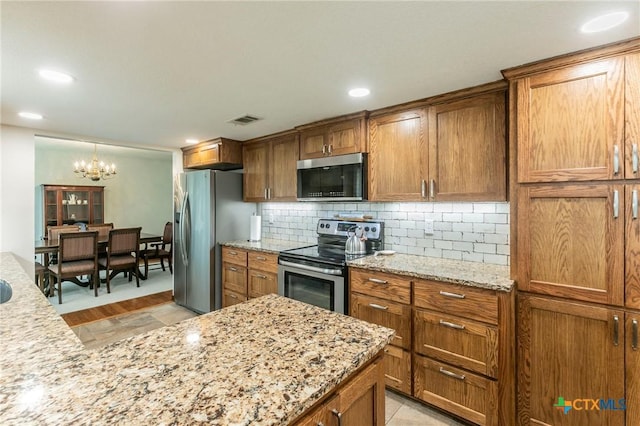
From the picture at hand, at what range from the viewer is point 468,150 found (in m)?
2.21

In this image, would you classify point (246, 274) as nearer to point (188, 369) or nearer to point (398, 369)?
point (398, 369)

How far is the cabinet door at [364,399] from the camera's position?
918 mm

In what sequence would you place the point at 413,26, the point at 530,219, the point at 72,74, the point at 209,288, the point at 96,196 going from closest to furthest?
the point at 413,26, the point at 530,219, the point at 72,74, the point at 209,288, the point at 96,196

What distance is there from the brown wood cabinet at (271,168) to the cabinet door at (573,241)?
2203 millimetres

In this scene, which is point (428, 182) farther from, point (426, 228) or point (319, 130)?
point (319, 130)

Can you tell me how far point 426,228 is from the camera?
2682mm

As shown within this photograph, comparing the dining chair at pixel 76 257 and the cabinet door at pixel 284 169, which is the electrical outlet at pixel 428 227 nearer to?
the cabinet door at pixel 284 169

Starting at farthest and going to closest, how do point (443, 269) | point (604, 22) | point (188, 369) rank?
point (443, 269) → point (604, 22) → point (188, 369)

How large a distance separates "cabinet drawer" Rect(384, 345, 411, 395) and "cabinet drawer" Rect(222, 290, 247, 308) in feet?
6.09

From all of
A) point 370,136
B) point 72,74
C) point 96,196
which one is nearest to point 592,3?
point 370,136

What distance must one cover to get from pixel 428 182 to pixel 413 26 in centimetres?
122

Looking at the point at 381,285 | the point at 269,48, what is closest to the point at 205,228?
the point at 381,285

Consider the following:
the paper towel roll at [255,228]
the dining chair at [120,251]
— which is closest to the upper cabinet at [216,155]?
the paper towel roll at [255,228]

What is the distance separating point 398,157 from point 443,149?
0.36 meters
